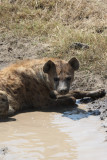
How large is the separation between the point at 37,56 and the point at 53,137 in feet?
11.6

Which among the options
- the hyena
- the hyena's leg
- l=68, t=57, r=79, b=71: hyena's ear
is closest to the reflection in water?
the hyena

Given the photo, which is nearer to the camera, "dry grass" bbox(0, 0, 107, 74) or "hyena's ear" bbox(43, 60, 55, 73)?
"hyena's ear" bbox(43, 60, 55, 73)

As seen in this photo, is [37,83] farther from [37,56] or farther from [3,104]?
Result: [37,56]

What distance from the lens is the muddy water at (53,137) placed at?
4062mm

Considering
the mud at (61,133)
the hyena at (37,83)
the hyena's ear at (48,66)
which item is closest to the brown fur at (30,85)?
the hyena at (37,83)

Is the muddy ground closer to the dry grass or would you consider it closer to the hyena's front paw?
the dry grass

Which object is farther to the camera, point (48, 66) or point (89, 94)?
point (89, 94)

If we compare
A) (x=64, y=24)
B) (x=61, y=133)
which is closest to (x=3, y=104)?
(x=61, y=133)

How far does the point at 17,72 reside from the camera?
20.0 feet

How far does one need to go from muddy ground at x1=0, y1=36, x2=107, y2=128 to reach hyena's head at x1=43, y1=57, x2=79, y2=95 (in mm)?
514

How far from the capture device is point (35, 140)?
15.0 feet

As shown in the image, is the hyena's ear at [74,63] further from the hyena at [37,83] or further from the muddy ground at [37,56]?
the muddy ground at [37,56]

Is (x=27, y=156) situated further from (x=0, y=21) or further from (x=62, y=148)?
(x=0, y=21)

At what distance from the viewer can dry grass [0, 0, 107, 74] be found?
7.57m
